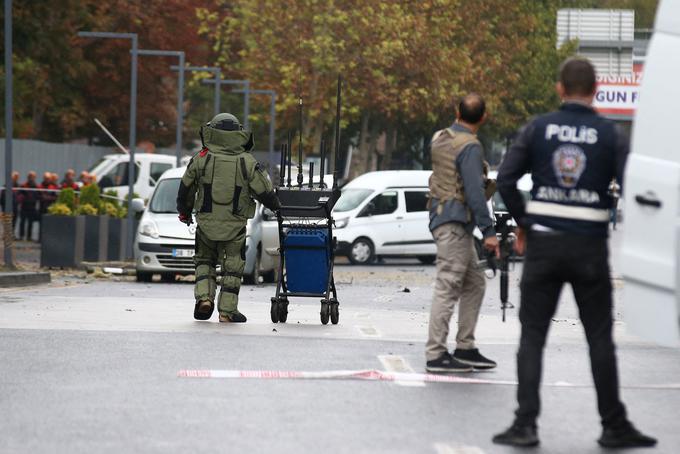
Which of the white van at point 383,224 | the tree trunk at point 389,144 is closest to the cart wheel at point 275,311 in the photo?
the white van at point 383,224

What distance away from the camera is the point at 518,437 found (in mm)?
8539

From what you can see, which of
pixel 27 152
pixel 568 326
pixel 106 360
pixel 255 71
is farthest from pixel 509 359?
pixel 255 71

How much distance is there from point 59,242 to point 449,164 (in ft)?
59.5

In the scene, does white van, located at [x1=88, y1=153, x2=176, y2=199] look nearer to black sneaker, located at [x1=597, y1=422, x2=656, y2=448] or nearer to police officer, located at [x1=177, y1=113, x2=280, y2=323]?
police officer, located at [x1=177, y1=113, x2=280, y2=323]

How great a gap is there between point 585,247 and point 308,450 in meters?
1.57

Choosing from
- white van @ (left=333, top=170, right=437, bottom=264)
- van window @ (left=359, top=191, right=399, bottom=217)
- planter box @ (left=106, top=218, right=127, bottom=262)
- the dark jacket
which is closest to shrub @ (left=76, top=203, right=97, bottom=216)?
planter box @ (left=106, top=218, right=127, bottom=262)

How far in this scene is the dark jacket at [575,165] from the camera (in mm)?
8648

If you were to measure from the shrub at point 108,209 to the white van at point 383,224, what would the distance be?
5659 millimetres

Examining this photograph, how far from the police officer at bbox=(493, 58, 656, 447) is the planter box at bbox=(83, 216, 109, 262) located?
22.2 meters

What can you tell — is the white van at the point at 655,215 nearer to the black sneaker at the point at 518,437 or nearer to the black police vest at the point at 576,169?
the black police vest at the point at 576,169

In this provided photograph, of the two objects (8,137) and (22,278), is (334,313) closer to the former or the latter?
(22,278)

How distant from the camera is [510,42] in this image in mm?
62125

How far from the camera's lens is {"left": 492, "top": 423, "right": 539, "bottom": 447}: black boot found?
851 centimetres

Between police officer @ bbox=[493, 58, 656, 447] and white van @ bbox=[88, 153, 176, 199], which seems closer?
police officer @ bbox=[493, 58, 656, 447]
